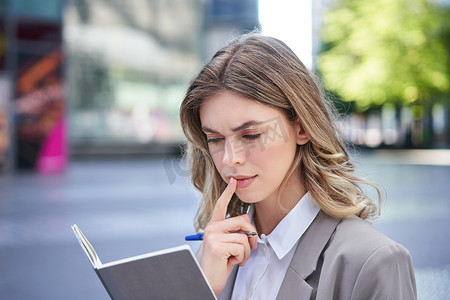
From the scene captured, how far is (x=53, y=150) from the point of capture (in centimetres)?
1656

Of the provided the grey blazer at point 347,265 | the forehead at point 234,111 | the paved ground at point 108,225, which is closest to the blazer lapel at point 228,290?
the grey blazer at point 347,265

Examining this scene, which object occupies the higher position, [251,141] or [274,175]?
[251,141]

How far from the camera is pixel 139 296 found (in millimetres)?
1376

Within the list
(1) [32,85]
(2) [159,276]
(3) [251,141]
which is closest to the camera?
(2) [159,276]

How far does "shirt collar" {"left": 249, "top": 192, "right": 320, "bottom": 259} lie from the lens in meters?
1.65

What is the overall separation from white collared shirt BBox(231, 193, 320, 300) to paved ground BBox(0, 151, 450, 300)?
0.49 metres

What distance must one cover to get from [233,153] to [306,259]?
0.38 m

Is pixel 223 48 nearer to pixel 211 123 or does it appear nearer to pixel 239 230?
pixel 211 123

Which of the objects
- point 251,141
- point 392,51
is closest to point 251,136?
point 251,141

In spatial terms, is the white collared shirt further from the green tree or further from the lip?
the green tree

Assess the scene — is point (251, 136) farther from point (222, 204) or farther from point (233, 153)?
point (222, 204)

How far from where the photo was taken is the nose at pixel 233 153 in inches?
65.7

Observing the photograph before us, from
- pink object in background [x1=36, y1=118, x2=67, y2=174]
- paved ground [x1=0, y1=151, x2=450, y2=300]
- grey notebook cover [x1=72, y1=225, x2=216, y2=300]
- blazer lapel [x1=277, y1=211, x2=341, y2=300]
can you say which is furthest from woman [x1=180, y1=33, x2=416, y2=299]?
pink object in background [x1=36, y1=118, x2=67, y2=174]

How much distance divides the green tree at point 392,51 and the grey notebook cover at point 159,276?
2624 cm
